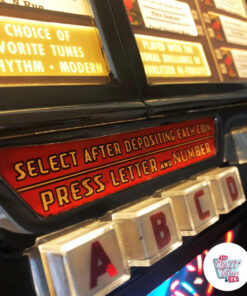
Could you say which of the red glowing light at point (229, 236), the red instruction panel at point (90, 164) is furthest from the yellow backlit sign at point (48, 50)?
the red glowing light at point (229, 236)

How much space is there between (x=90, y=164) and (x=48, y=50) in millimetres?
255

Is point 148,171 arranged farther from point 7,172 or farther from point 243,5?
point 243,5

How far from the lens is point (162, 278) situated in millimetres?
869

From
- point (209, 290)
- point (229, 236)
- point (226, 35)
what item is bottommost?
point (209, 290)

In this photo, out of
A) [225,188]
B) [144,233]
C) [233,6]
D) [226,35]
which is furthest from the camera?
[233,6]

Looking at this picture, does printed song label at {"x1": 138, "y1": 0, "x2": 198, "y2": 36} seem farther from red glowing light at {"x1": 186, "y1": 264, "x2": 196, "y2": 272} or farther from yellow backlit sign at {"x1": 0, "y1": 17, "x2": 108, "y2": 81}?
red glowing light at {"x1": 186, "y1": 264, "x2": 196, "y2": 272}

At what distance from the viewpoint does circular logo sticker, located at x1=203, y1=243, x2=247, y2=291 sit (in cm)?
105

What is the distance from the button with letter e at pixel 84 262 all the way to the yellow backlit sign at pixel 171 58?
18.6 inches

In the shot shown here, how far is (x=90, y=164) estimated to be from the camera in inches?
30.9

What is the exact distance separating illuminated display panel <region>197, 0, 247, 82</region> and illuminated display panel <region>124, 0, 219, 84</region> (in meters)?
0.05

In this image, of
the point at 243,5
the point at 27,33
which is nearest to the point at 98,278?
the point at 27,33

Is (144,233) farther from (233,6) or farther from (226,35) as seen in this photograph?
(233,6)

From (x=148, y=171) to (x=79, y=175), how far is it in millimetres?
219

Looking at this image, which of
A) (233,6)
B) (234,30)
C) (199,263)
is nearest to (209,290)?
(199,263)
